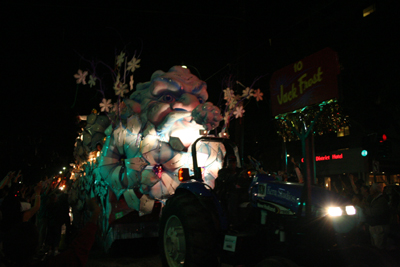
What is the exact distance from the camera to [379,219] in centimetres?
876

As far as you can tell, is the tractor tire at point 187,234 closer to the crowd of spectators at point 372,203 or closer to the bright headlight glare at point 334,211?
the crowd of spectators at point 372,203

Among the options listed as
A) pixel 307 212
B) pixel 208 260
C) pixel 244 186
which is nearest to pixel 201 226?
pixel 208 260

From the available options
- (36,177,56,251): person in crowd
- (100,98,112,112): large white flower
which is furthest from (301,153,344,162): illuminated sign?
(36,177,56,251): person in crowd

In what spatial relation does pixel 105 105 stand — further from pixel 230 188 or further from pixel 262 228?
pixel 262 228

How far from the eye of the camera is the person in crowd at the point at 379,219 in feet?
28.7

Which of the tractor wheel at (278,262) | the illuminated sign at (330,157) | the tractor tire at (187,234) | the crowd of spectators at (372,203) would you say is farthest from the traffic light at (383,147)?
the illuminated sign at (330,157)

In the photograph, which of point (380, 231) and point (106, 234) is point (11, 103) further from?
point (380, 231)

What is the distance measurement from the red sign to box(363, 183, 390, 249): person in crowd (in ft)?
17.6

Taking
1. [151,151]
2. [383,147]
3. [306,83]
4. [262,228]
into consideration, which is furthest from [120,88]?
[383,147]

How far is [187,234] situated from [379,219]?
6.21 meters

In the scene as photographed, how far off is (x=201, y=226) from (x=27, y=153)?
15861mm

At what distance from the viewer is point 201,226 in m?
4.85

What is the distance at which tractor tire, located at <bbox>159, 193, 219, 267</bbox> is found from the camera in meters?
4.73

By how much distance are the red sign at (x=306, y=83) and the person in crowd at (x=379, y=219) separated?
17.6ft
